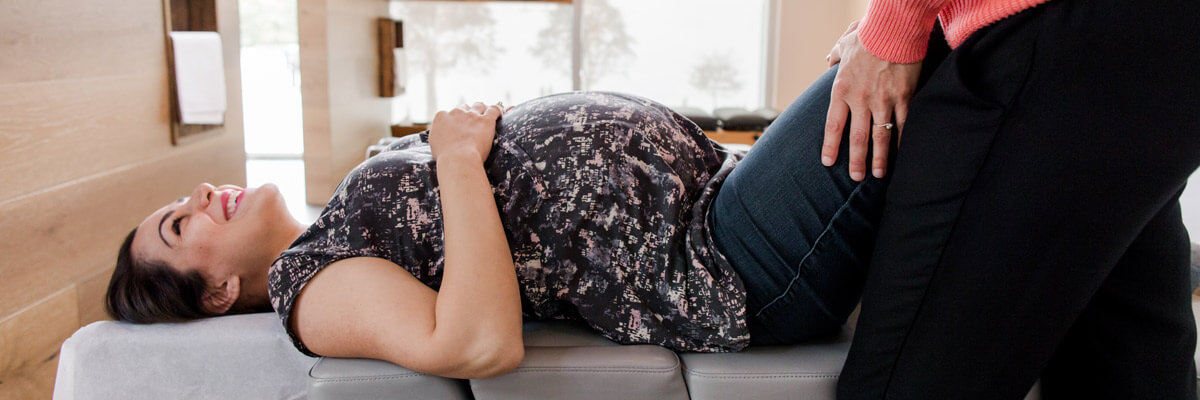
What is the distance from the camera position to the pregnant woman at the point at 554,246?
1.09m

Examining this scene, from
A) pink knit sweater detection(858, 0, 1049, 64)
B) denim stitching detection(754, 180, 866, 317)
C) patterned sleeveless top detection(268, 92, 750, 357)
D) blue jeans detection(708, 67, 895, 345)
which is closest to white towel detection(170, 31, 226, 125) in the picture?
patterned sleeveless top detection(268, 92, 750, 357)

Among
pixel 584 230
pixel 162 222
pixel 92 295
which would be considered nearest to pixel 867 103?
pixel 584 230

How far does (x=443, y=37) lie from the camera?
464 cm

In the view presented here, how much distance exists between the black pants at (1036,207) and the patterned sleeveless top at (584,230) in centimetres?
25

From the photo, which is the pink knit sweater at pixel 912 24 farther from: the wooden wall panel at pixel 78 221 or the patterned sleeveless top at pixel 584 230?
the wooden wall panel at pixel 78 221

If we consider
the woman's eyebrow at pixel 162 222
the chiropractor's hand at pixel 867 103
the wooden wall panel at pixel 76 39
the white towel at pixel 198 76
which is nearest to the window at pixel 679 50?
the white towel at pixel 198 76

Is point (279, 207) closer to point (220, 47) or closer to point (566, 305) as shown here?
point (566, 305)

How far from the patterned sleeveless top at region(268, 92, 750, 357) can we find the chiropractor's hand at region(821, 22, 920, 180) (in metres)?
0.27

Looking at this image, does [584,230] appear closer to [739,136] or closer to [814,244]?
A: [814,244]

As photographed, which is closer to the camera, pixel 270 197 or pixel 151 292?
pixel 151 292

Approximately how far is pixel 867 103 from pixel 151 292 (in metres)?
1.15

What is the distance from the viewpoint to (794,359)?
1178 millimetres

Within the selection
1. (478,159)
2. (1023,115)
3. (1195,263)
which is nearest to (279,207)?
(478,159)

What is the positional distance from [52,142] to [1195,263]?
2.11 metres
